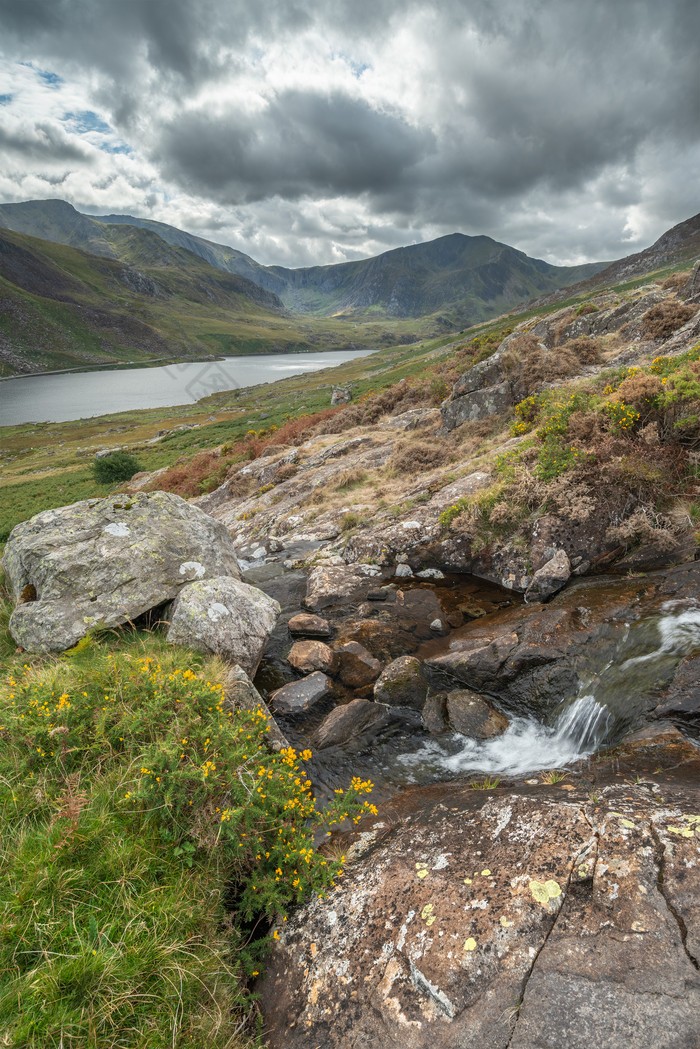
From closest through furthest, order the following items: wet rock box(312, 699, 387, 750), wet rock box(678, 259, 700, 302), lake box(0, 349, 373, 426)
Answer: wet rock box(312, 699, 387, 750) < wet rock box(678, 259, 700, 302) < lake box(0, 349, 373, 426)

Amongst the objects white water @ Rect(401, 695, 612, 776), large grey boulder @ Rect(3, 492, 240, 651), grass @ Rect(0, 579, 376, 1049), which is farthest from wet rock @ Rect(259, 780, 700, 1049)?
large grey boulder @ Rect(3, 492, 240, 651)

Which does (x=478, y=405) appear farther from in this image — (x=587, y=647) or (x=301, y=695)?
(x=301, y=695)

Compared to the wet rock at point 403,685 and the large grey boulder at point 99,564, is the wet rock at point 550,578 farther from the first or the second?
the large grey boulder at point 99,564

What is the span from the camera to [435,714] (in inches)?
356

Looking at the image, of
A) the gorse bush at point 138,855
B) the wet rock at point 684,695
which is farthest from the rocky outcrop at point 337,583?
the wet rock at point 684,695

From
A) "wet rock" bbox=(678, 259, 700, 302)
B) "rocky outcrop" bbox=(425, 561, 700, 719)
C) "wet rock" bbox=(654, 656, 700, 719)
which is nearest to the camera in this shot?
"wet rock" bbox=(654, 656, 700, 719)

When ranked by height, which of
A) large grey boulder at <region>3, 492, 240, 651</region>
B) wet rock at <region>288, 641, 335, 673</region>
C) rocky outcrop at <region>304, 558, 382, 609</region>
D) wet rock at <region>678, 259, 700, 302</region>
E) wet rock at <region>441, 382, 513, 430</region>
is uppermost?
wet rock at <region>678, 259, 700, 302</region>

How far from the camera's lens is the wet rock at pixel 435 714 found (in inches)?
349

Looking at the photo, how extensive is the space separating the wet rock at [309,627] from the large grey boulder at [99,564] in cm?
235

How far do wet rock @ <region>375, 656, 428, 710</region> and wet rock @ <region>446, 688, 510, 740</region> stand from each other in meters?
0.70

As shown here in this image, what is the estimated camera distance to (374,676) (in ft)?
34.6

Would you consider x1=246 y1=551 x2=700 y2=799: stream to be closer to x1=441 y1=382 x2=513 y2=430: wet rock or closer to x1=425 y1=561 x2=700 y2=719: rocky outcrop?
x1=425 y1=561 x2=700 y2=719: rocky outcrop

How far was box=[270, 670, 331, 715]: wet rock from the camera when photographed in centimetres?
966

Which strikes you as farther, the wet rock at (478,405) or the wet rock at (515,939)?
the wet rock at (478,405)
